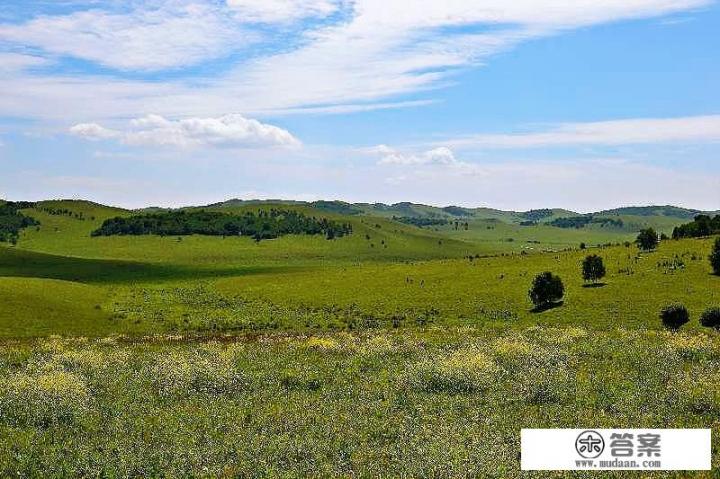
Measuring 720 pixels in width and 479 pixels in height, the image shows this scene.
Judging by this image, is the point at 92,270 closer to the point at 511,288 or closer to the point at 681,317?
the point at 511,288

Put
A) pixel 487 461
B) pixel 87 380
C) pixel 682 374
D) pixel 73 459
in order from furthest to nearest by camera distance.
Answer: pixel 87 380 < pixel 682 374 < pixel 73 459 < pixel 487 461

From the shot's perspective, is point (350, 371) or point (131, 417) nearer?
point (131, 417)

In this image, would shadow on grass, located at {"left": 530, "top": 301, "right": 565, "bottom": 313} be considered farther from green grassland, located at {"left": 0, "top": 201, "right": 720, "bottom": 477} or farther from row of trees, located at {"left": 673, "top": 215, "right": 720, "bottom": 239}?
row of trees, located at {"left": 673, "top": 215, "right": 720, "bottom": 239}

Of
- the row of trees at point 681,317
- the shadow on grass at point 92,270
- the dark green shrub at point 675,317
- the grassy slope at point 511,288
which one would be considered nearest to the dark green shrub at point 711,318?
the row of trees at point 681,317

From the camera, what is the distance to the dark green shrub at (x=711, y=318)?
183ft

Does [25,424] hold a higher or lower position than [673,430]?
lower

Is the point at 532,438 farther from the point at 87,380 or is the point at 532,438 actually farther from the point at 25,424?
the point at 87,380

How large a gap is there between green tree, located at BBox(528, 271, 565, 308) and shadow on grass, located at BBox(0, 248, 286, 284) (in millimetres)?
84190

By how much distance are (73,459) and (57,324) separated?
53.3m

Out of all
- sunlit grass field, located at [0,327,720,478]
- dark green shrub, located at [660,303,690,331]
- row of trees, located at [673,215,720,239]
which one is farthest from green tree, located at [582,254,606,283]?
sunlit grass field, located at [0,327,720,478]

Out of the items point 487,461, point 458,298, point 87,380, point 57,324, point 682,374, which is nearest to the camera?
point 487,461

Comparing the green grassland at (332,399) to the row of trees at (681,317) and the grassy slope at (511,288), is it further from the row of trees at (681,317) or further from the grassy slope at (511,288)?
the grassy slope at (511,288)

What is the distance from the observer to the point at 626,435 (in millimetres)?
19250

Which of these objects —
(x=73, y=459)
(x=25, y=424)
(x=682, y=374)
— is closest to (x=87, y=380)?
(x=25, y=424)
